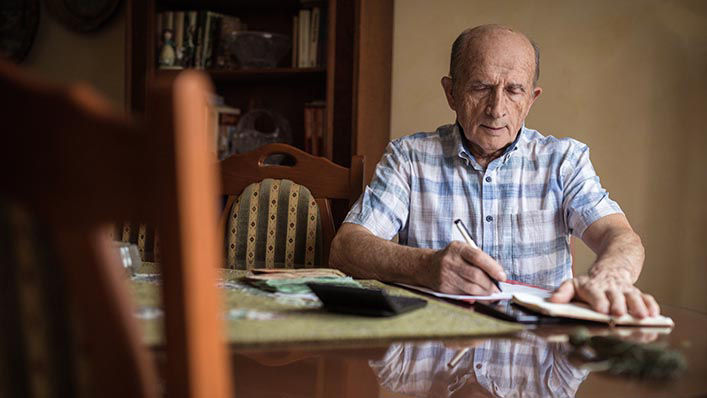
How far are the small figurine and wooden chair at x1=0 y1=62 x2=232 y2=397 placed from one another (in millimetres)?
3014

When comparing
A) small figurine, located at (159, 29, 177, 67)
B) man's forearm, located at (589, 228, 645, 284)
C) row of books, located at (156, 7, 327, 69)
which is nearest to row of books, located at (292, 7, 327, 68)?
row of books, located at (156, 7, 327, 69)

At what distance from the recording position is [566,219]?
1.93 meters

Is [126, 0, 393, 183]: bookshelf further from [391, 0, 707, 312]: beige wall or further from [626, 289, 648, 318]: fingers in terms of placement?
[626, 289, 648, 318]: fingers

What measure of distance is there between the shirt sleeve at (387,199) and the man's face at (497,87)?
211 mm

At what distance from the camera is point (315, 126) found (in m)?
3.16

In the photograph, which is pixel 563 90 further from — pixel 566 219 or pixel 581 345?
pixel 581 345

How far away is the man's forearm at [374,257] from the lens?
4.85 ft

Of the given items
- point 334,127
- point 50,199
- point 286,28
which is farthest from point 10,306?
point 286,28

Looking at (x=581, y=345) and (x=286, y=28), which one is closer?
(x=581, y=345)

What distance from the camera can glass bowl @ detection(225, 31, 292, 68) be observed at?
318 centimetres

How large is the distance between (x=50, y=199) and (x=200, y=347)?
0.38 ft

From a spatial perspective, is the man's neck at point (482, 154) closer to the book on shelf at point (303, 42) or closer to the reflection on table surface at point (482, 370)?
the reflection on table surface at point (482, 370)

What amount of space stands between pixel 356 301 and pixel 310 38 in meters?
2.31

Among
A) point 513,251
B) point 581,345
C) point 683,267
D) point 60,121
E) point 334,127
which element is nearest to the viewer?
point 60,121
